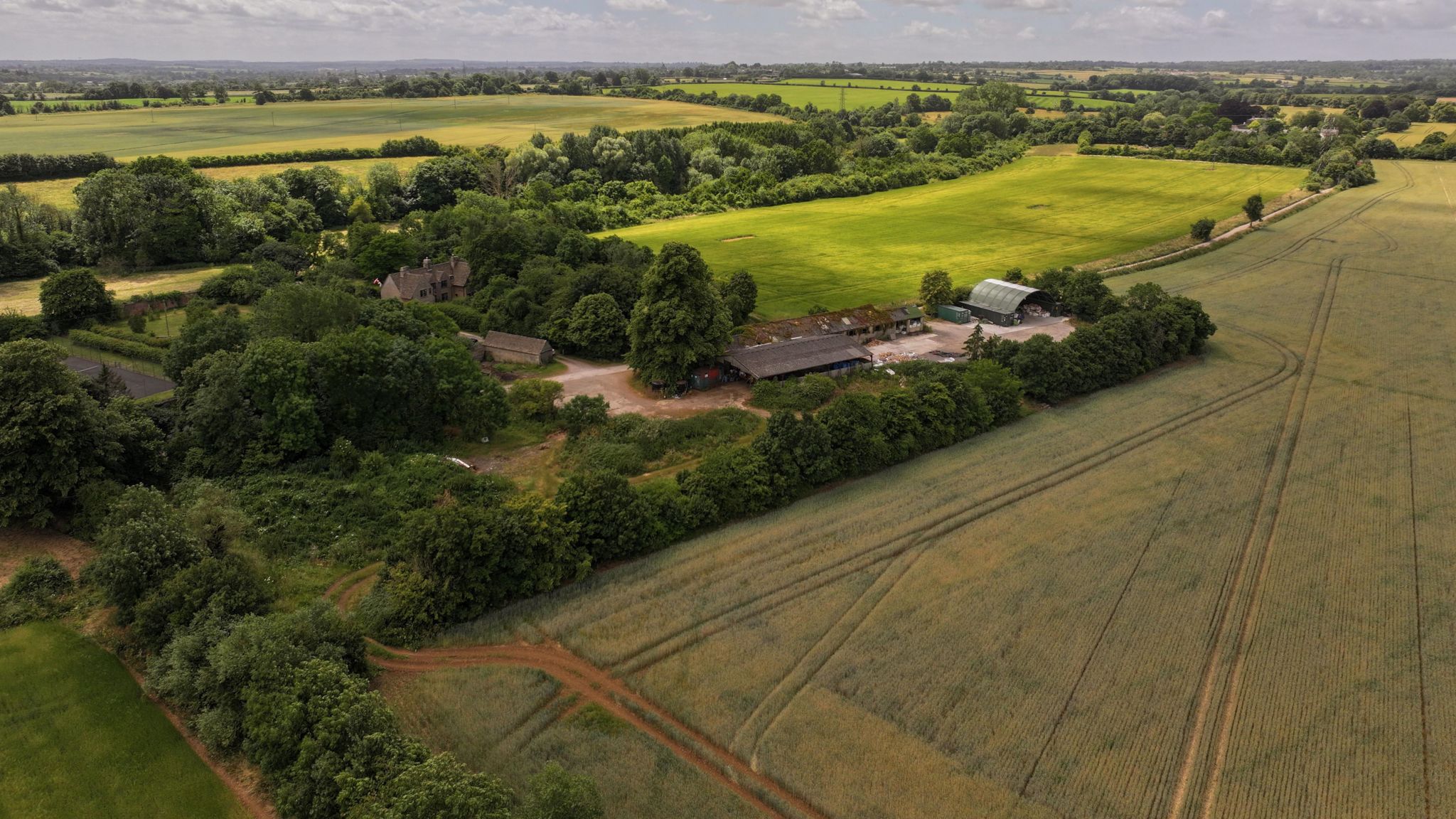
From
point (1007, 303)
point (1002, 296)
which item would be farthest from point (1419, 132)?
point (1007, 303)

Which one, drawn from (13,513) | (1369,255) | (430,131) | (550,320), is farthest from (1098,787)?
(430,131)

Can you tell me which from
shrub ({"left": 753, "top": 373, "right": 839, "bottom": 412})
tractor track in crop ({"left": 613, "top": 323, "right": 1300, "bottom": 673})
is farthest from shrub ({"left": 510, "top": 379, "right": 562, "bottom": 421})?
tractor track in crop ({"left": 613, "top": 323, "right": 1300, "bottom": 673})

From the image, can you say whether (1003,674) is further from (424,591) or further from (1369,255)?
(1369,255)

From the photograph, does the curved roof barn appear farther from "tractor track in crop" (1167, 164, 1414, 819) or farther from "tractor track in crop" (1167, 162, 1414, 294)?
"tractor track in crop" (1167, 164, 1414, 819)

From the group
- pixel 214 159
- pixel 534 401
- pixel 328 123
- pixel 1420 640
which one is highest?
pixel 328 123

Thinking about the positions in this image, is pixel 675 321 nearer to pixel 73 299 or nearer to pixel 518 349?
pixel 518 349

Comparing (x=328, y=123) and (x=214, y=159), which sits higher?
(x=328, y=123)

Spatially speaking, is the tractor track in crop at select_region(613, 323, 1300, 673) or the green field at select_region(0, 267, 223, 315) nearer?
the tractor track in crop at select_region(613, 323, 1300, 673)
